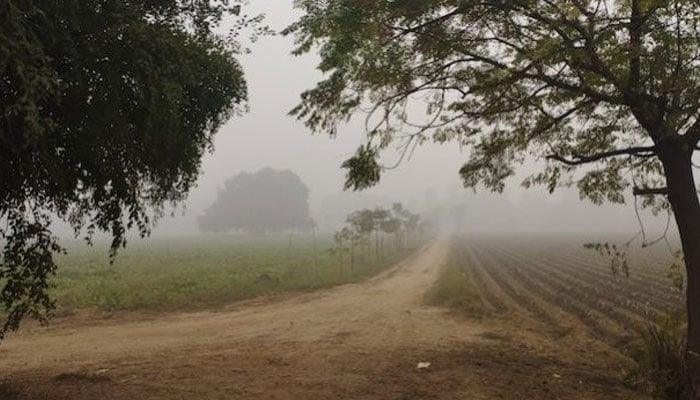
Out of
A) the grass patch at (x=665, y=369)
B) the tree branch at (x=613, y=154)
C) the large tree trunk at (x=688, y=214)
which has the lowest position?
the grass patch at (x=665, y=369)

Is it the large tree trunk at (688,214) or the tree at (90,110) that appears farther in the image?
the large tree trunk at (688,214)

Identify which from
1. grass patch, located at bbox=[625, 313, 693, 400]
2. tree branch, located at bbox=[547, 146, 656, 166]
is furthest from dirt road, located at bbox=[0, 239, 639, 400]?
tree branch, located at bbox=[547, 146, 656, 166]

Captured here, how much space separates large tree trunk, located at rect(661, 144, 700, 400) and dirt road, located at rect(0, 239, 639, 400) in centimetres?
195

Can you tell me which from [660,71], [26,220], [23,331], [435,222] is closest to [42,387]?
[26,220]

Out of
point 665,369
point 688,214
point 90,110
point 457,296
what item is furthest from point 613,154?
point 457,296

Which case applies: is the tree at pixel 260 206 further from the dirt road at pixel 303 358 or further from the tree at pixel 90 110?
the tree at pixel 90 110

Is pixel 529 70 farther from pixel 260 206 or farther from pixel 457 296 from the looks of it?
pixel 260 206

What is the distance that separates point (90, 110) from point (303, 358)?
24.5 feet

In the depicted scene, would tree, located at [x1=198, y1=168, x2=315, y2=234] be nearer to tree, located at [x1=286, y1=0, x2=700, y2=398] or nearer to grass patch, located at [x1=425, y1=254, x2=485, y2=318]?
grass patch, located at [x1=425, y1=254, x2=485, y2=318]

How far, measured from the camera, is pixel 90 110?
26.6ft

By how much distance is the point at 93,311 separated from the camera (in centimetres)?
2016

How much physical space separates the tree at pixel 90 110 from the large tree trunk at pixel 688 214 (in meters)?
Result: 8.98

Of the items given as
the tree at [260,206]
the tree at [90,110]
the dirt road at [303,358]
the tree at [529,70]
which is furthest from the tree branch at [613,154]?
the tree at [260,206]

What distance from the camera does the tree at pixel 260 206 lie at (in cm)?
13412
